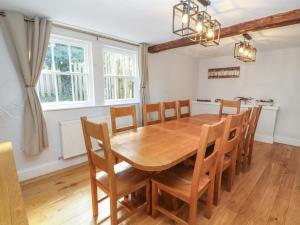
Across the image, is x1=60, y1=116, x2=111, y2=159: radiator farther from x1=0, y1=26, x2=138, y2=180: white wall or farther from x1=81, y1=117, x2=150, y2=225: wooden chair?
x1=81, y1=117, x2=150, y2=225: wooden chair

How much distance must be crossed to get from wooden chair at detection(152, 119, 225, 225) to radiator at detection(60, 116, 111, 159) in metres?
1.63

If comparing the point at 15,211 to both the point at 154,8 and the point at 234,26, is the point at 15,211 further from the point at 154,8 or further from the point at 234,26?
the point at 234,26

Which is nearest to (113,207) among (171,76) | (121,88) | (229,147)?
(229,147)

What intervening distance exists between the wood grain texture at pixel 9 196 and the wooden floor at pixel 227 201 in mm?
1178

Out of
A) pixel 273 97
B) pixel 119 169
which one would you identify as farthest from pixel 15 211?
pixel 273 97

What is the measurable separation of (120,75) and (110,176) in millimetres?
2468

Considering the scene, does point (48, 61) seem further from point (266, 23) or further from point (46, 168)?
point (266, 23)

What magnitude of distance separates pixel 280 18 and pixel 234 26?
1.75 ft

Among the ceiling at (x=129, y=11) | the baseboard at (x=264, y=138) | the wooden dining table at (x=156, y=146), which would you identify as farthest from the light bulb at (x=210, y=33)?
the baseboard at (x=264, y=138)

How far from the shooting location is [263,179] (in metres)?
2.27

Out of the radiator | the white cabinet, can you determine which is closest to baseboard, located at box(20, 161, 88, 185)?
the radiator

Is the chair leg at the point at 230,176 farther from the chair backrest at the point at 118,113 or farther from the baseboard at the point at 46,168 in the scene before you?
the baseboard at the point at 46,168

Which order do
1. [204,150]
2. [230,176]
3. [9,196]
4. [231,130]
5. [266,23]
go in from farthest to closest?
[266,23]
[230,176]
[231,130]
[204,150]
[9,196]

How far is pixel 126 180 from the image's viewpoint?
1415 mm
